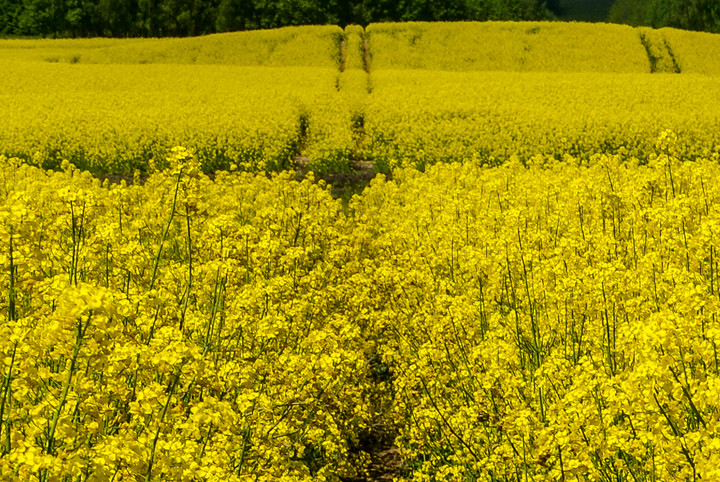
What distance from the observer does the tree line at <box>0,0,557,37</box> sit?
5403cm

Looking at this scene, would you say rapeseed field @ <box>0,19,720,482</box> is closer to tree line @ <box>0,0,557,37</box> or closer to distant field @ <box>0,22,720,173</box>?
distant field @ <box>0,22,720,173</box>

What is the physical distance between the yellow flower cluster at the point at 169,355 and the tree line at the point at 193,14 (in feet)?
160

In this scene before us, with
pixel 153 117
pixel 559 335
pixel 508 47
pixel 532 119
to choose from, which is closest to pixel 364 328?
pixel 559 335

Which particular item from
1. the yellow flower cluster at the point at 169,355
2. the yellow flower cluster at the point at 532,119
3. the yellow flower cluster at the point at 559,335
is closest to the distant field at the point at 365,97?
the yellow flower cluster at the point at 532,119

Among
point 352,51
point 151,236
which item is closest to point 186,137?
point 151,236

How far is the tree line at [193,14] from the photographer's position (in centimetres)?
5403

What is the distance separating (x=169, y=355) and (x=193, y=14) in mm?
61542

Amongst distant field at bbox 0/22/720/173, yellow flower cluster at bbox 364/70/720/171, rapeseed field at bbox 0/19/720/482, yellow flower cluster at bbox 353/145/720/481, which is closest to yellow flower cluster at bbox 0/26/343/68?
distant field at bbox 0/22/720/173

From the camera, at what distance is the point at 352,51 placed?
38156 mm

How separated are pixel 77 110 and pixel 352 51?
61.0 feet

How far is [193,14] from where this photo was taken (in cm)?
6019

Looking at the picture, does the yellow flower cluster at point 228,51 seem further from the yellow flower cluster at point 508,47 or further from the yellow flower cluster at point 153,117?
the yellow flower cluster at point 153,117

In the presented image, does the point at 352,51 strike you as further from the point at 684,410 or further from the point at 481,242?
the point at 684,410

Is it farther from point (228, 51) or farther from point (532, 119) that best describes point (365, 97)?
point (228, 51)
